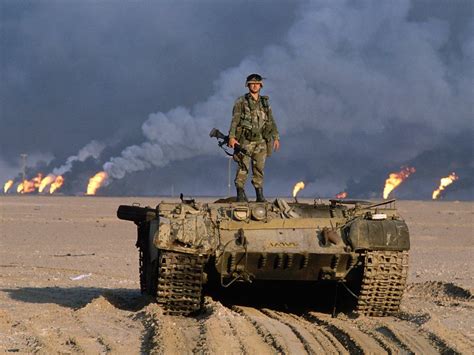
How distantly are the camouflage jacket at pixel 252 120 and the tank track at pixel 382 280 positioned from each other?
11.7ft

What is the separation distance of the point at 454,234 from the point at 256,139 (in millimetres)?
26665

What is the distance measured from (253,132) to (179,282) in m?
3.84

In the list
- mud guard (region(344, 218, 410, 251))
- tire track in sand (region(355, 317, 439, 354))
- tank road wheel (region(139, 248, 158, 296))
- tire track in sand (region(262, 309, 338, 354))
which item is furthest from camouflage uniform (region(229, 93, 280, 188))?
tire track in sand (region(355, 317, 439, 354))

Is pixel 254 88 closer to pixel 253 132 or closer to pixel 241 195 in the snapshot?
pixel 253 132

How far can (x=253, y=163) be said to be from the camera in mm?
16094

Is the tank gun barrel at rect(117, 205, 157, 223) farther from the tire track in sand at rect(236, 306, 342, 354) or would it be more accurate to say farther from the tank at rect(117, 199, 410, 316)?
the tire track in sand at rect(236, 306, 342, 354)

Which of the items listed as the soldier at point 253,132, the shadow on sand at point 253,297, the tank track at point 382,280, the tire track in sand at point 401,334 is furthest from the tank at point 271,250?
the soldier at point 253,132

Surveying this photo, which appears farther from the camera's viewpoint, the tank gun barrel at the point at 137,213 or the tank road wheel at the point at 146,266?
the tank road wheel at the point at 146,266

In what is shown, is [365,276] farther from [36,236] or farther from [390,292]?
[36,236]

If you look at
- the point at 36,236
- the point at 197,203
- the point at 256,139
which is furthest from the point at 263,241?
the point at 36,236

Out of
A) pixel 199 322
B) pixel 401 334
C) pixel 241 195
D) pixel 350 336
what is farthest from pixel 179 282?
pixel 401 334

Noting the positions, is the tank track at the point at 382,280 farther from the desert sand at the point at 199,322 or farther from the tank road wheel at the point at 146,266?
the tank road wheel at the point at 146,266

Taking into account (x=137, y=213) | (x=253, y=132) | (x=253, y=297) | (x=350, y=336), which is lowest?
(x=350, y=336)

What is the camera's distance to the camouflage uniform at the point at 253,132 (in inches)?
625
